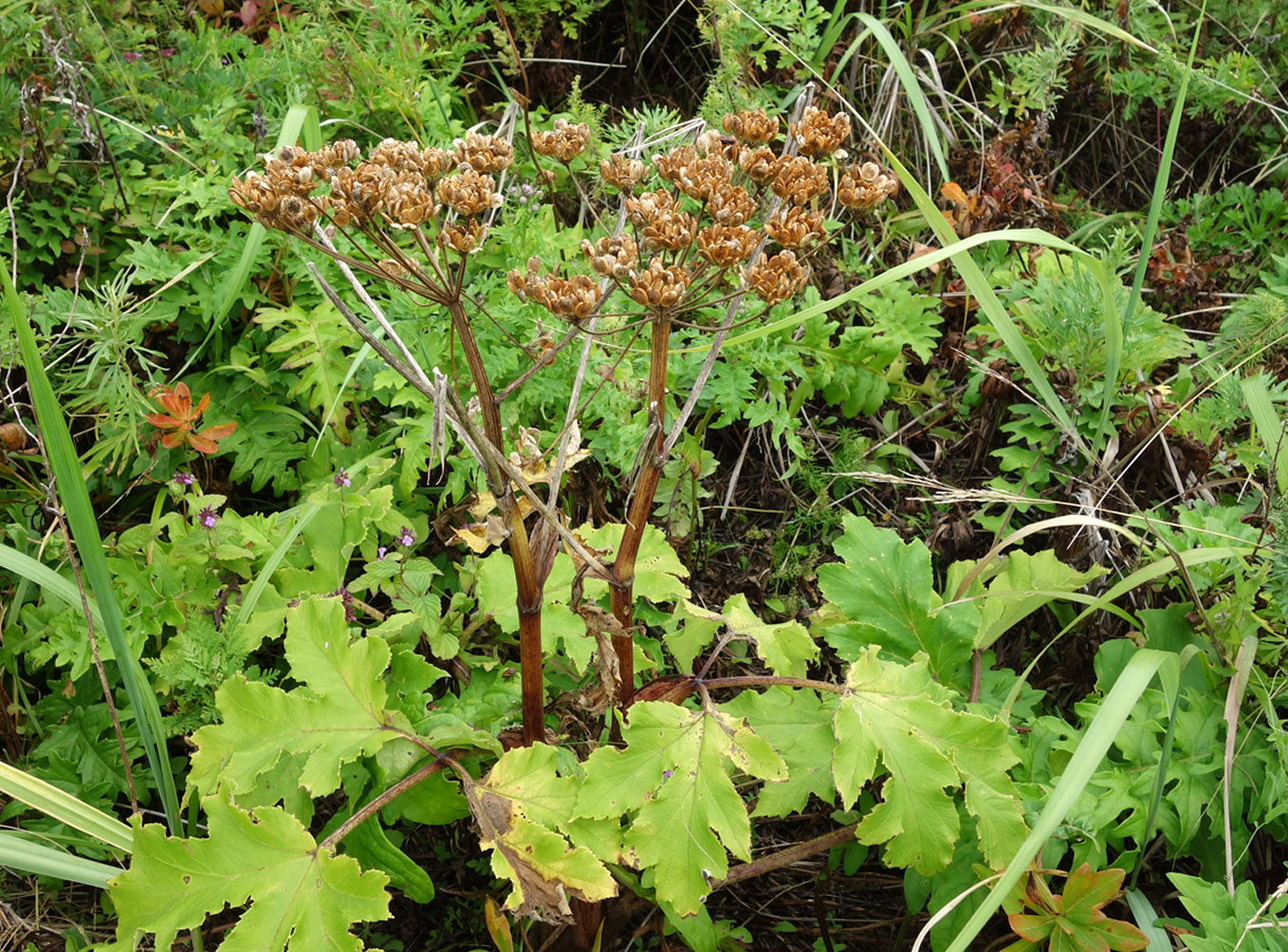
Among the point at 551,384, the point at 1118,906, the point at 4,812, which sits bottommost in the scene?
the point at 1118,906

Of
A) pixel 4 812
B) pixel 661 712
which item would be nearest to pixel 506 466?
pixel 661 712

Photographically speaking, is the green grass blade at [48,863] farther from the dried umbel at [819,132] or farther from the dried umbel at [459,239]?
the dried umbel at [819,132]

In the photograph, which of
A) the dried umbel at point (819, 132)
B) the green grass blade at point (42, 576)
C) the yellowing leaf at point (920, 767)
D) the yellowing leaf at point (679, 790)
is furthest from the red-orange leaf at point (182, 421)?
the yellowing leaf at point (920, 767)

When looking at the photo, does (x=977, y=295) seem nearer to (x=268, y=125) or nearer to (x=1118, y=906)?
(x=1118, y=906)

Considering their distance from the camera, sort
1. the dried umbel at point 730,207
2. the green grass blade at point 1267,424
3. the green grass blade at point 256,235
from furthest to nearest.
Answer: the green grass blade at point 256,235
the green grass blade at point 1267,424
the dried umbel at point 730,207

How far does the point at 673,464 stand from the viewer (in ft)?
8.48

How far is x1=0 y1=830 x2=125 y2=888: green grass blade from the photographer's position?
62.6 inches

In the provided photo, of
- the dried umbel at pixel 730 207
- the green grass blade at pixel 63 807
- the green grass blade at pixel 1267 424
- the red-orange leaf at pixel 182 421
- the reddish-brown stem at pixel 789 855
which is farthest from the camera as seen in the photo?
the red-orange leaf at pixel 182 421

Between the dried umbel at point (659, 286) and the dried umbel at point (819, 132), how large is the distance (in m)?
0.46

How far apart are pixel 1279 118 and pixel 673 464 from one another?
2485mm

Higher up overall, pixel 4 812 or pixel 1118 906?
pixel 4 812

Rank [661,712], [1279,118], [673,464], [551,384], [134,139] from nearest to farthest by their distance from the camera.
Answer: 1. [661,712]
2. [551,384]
3. [673,464]
4. [134,139]
5. [1279,118]

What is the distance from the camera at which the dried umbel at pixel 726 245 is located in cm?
154

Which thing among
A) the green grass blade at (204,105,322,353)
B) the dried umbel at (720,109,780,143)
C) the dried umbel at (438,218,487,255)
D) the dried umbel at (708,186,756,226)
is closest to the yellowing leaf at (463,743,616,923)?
the dried umbel at (438,218,487,255)
